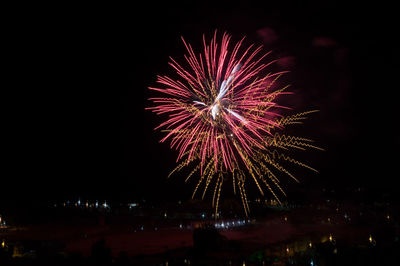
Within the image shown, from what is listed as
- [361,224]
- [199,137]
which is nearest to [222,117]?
[199,137]

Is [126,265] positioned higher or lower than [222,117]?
lower

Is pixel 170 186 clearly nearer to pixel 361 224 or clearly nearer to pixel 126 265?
pixel 361 224

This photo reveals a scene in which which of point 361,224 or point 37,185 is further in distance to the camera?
point 37,185

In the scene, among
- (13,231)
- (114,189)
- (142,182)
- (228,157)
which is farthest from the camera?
(142,182)

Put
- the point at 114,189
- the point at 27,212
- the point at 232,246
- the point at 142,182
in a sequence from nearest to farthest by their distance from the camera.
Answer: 1. the point at 232,246
2. the point at 27,212
3. the point at 114,189
4. the point at 142,182

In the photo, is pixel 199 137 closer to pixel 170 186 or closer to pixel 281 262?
pixel 281 262

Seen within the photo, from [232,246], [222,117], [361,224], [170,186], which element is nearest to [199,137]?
[222,117]

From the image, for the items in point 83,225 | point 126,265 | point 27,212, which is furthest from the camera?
point 27,212

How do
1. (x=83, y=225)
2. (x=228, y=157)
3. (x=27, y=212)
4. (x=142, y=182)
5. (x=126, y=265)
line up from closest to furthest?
1. (x=126, y=265)
2. (x=228, y=157)
3. (x=83, y=225)
4. (x=27, y=212)
5. (x=142, y=182)

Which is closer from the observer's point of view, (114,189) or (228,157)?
(228,157)
